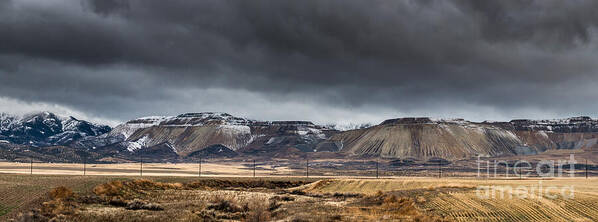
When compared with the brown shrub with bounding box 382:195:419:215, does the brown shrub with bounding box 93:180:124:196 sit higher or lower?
lower

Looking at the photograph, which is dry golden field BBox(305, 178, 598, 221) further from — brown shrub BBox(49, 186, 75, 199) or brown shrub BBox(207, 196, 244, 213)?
brown shrub BBox(49, 186, 75, 199)

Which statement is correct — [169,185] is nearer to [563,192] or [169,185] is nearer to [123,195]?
[123,195]

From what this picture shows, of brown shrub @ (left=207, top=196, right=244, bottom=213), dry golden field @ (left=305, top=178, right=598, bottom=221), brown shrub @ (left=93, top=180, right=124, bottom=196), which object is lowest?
brown shrub @ (left=93, top=180, right=124, bottom=196)

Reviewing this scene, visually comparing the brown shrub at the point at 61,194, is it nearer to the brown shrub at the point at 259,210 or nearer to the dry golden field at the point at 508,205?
the brown shrub at the point at 259,210

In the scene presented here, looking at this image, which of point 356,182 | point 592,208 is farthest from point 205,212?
point 356,182

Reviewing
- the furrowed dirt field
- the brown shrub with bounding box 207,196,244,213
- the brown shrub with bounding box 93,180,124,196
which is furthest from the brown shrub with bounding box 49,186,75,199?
the brown shrub with bounding box 207,196,244,213

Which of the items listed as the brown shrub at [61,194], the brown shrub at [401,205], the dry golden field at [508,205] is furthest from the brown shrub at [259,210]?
the brown shrub at [61,194]

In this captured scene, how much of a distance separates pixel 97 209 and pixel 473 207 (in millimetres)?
31597

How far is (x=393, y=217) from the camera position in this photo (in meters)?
43.9

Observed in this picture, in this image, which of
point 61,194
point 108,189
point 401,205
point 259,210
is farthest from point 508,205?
point 108,189

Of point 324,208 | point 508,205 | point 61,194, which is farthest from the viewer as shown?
point 61,194

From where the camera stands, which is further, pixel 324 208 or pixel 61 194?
pixel 61 194

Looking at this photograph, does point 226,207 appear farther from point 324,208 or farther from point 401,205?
point 401,205

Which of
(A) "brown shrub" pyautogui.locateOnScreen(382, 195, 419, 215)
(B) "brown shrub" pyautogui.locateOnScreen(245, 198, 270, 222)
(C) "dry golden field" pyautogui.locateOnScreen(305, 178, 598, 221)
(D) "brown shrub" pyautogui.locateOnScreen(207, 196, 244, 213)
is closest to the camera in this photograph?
(B) "brown shrub" pyautogui.locateOnScreen(245, 198, 270, 222)
